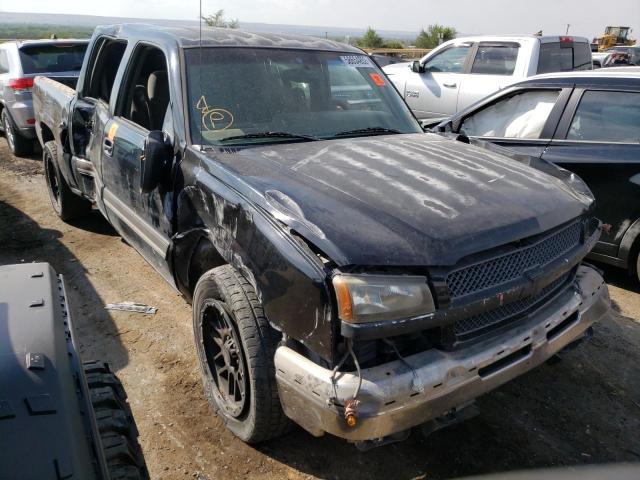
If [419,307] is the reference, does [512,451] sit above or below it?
below

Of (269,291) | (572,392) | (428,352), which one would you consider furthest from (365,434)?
(572,392)

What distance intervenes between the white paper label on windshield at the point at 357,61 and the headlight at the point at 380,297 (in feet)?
7.50

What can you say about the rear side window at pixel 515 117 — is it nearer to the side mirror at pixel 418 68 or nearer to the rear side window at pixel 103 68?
the rear side window at pixel 103 68

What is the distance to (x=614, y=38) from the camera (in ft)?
127

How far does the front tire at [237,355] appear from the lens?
2418mm

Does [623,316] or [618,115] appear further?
[618,115]

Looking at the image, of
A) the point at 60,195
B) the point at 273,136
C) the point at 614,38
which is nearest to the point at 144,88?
the point at 273,136

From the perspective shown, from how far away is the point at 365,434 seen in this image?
6.57 ft

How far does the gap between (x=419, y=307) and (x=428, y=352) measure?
0.22 meters

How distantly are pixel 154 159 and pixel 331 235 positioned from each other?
4.58 ft

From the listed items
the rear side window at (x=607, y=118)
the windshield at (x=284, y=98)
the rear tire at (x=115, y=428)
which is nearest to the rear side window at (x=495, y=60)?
the rear side window at (x=607, y=118)

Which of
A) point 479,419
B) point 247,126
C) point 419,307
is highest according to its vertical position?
point 247,126

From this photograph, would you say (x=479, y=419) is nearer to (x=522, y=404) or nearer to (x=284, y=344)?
(x=522, y=404)

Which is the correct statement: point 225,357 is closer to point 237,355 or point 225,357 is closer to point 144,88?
point 237,355
